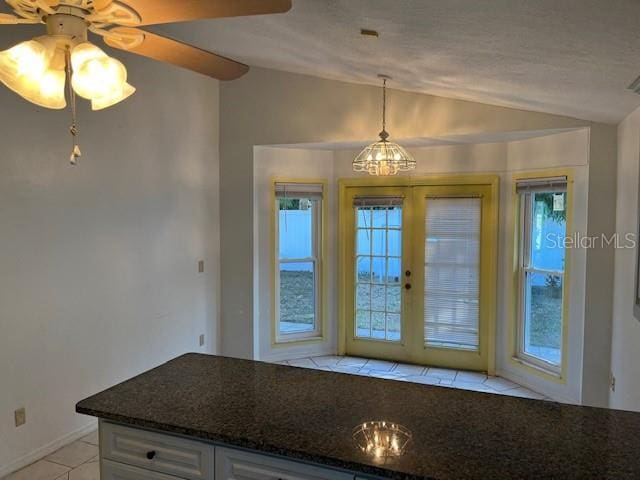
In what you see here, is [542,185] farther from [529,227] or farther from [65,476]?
[65,476]

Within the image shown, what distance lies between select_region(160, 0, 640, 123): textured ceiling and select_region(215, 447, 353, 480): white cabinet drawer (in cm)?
170

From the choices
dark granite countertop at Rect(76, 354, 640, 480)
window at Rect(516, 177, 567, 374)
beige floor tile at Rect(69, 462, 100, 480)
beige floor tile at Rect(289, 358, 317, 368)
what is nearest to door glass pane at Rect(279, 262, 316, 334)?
beige floor tile at Rect(289, 358, 317, 368)

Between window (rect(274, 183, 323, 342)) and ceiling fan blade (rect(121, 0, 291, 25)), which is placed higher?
ceiling fan blade (rect(121, 0, 291, 25))

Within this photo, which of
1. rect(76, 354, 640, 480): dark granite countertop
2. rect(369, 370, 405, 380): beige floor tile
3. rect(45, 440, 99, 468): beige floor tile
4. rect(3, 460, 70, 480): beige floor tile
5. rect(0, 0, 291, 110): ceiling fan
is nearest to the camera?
rect(76, 354, 640, 480): dark granite countertop

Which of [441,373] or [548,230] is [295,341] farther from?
[548,230]

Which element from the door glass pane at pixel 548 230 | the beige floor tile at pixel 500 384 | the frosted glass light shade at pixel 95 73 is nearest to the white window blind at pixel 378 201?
the door glass pane at pixel 548 230

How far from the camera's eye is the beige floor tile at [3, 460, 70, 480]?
9.82 feet

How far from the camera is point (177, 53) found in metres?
1.95

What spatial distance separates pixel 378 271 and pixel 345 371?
1.15 metres

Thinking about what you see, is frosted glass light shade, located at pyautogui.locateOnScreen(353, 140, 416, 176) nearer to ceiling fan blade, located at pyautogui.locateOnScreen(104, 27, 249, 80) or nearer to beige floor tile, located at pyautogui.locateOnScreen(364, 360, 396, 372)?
ceiling fan blade, located at pyautogui.locateOnScreen(104, 27, 249, 80)

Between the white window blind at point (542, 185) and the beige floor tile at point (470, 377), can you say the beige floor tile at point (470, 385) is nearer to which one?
the beige floor tile at point (470, 377)

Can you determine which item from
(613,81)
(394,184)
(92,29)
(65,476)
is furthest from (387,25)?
(65,476)

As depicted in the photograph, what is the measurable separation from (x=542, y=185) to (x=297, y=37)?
8.46ft

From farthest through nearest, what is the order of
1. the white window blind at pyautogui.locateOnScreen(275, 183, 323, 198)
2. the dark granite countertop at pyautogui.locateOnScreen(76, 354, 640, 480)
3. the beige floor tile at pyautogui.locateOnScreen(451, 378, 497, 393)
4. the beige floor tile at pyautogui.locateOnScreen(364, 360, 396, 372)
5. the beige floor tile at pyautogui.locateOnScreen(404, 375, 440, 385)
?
the white window blind at pyautogui.locateOnScreen(275, 183, 323, 198) → the beige floor tile at pyautogui.locateOnScreen(364, 360, 396, 372) → the beige floor tile at pyautogui.locateOnScreen(404, 375, 440, 385) → the beige floor tile at pyautogui.locateOnScreen(451, 378, 497, 393) → the dark granite countertop at pyautogui.locateOnScreen(76, 354, 640, 480)
